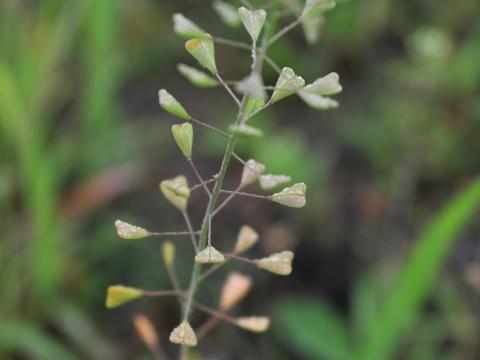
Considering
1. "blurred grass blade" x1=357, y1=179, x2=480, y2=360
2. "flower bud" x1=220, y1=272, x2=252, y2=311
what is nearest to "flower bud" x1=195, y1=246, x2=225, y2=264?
"flower bud" x1=220, y1=272, x2=252, y2=311

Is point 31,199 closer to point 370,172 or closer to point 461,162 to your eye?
point 370,172

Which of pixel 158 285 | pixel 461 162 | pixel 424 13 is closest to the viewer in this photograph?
pixel 158 285

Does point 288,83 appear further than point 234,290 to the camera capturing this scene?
No

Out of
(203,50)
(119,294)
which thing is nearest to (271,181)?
(203,50)

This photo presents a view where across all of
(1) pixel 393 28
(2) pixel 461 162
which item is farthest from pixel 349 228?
(1) pixel 393 28

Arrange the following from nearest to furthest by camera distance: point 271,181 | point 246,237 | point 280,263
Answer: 1. point 271,181
2. point 280,263
3. point 246,237

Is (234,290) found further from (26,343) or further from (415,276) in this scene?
(26,343)
